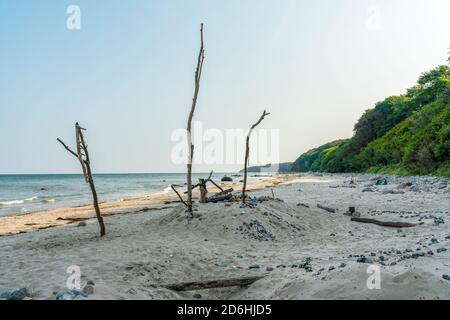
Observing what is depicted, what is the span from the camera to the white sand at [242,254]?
5.62m

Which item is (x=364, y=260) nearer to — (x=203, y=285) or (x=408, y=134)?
(x=203, y=285)

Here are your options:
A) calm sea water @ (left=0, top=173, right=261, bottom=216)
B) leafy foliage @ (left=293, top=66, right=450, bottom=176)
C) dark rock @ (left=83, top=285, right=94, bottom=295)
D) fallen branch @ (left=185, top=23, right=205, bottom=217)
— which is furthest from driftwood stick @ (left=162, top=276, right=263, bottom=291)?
leafy foliage @ (left=293, top=66, right=450, bottom=176)

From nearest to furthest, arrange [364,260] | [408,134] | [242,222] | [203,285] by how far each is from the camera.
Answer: [203,285]
[364,260]
[242,222]
[408,134]

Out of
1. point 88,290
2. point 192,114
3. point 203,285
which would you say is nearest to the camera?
point 88,290

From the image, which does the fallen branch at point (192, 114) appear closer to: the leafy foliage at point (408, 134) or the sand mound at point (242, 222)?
the sand mound at point (242, 222)

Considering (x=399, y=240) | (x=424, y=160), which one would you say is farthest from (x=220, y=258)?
(x=424, y=160)

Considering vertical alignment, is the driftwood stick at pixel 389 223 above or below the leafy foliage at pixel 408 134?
below

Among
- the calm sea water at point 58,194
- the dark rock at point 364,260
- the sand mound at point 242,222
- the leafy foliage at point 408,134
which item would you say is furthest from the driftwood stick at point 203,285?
the leafy foliage at point 408,134

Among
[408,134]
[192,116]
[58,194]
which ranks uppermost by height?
[408,134]

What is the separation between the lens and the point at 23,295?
570cm

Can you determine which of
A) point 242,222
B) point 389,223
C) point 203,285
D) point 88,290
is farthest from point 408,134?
point 88,290

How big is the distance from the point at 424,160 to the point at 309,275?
109 ft

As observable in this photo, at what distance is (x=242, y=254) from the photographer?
9180mm

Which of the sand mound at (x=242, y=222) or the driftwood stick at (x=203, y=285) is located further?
the sand mound at (x=242, y=222)
